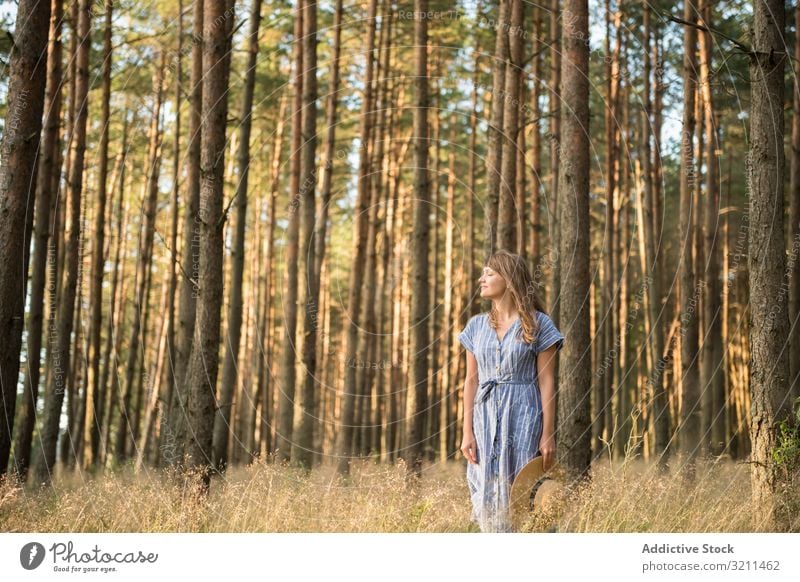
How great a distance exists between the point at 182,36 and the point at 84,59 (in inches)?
168

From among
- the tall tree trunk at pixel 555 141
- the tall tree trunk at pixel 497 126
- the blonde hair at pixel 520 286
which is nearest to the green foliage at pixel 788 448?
the blonde hair at pixel 520 286

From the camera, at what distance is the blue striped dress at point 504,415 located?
5969mm

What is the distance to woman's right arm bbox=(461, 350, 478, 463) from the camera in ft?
19.8

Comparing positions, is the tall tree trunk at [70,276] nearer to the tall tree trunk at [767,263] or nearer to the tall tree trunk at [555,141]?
the tall tree trunk at [555,141]

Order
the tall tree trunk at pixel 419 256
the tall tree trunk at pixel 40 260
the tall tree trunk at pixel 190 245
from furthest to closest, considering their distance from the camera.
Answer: the tall tree trunk at pixel 419 256
the tall tree trunk at pixel 40 260
the tall tree trunk at pixel 190 245

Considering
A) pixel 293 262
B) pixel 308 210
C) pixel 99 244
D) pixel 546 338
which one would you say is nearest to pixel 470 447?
pixel 546 338

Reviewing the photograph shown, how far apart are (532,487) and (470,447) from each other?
1.55 feet

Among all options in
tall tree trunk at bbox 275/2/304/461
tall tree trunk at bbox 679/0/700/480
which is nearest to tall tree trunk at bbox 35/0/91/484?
tall tree trunk at bbox 275/2/304/461

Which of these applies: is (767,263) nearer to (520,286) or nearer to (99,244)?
(520,286)

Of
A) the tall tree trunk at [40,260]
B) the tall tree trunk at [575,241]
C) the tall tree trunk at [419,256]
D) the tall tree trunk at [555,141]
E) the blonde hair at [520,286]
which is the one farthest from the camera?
the tall tree trunk at [555,141]
